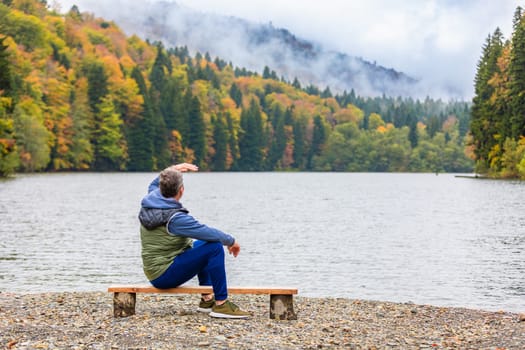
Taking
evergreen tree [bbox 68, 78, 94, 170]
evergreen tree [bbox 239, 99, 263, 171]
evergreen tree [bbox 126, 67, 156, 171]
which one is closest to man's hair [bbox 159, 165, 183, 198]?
evergreen tree [bbox 68, 78, 94, 170]

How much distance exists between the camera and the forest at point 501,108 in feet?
276

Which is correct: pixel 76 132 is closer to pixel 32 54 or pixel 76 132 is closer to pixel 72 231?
pixel 32 54

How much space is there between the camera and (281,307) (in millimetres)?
11164

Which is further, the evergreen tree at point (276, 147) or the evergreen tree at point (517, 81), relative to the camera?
the evergreen tree at point (276, 147)

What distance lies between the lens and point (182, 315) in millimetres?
11352

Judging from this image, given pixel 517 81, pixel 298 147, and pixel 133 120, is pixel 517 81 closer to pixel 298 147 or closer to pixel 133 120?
pixel 133 120

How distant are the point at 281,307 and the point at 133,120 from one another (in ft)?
423

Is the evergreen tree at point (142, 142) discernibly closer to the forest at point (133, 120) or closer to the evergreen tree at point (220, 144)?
the forest at point (133, 120)

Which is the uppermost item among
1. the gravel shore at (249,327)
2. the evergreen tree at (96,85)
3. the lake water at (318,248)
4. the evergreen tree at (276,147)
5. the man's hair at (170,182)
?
the evergreen tree at (96,85)

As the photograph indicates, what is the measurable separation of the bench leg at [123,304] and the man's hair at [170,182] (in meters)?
1.80

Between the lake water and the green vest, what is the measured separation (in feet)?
23.7

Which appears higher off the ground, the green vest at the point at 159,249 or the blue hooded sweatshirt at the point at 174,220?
the blue hooded sweatshirt at the point at 174,220

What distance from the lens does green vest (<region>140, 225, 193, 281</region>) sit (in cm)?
1068

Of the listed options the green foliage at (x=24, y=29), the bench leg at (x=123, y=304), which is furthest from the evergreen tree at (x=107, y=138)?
the bench leg at (x=123, y=304)
